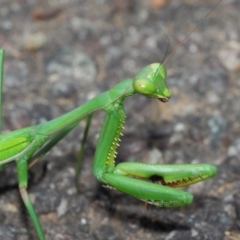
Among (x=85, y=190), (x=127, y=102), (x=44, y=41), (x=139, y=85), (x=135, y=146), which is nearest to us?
(x=139, y=85)

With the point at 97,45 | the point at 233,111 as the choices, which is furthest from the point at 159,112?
the point at 97,45

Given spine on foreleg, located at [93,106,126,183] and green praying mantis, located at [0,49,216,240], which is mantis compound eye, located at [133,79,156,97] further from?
spine on foreleg, located at [93,106,126,183]

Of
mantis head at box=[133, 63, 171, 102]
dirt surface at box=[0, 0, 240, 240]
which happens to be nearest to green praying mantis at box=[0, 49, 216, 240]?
mantis head at box=[133, 63, 171, 102]

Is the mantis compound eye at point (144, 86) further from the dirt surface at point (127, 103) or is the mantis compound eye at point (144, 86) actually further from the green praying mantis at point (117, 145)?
the dirt surface at point (127, 103)

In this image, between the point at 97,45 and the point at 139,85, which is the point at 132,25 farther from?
the point at 139,85

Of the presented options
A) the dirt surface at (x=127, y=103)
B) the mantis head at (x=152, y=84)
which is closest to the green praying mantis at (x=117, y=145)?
the mantis head at (x=152, y=84)


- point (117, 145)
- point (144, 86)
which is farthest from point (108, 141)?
point (144, 86)

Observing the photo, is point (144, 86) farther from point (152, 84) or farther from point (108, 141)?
point (108, 141)
